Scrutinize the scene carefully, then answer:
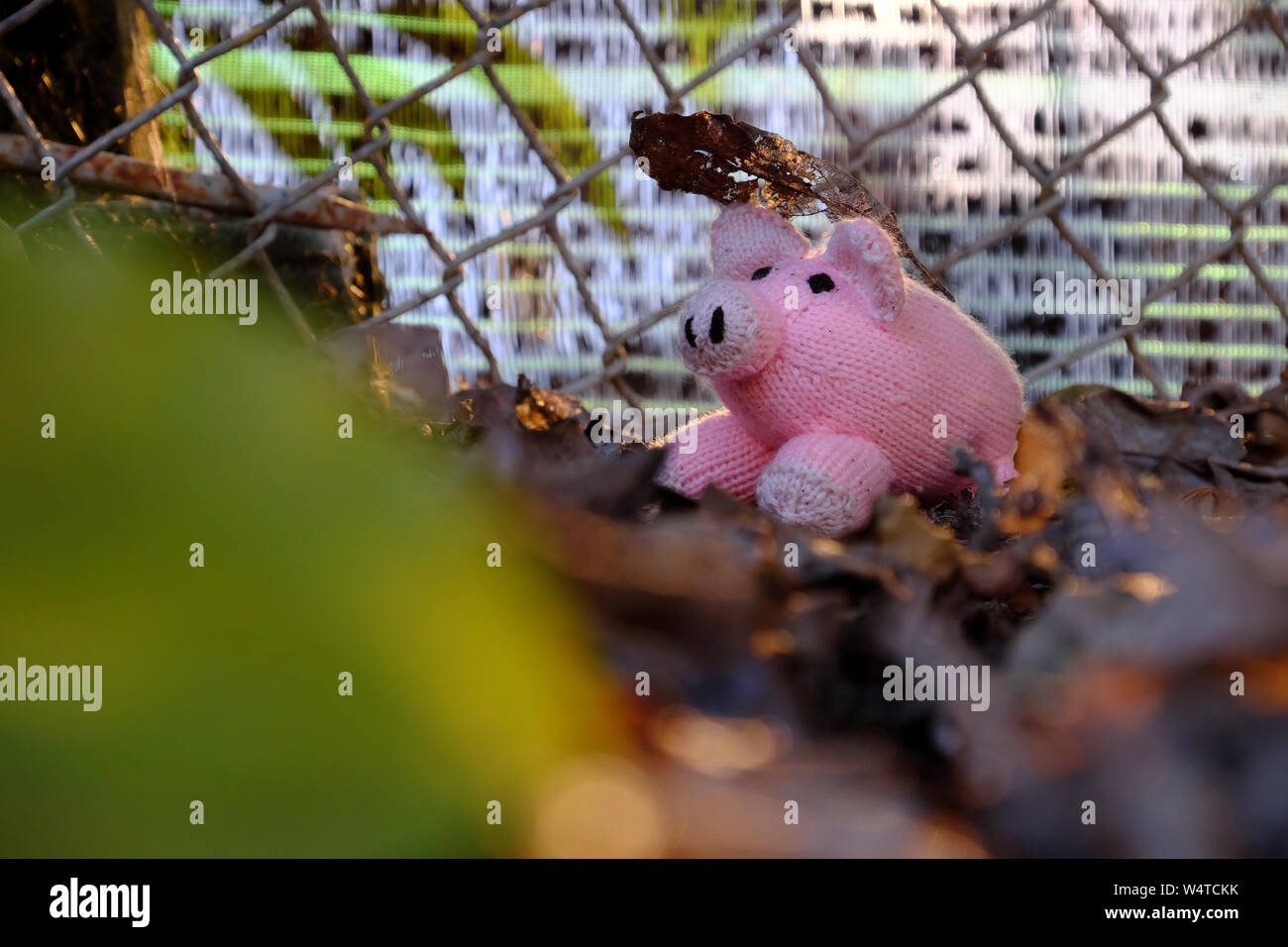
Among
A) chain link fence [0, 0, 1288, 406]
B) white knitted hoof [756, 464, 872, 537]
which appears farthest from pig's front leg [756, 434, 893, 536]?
chain link fence [0, 0, 1288, 406]

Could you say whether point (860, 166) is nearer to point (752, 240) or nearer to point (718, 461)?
point (752, 240)

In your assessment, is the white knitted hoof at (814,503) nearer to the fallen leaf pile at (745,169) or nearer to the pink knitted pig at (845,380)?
the pink knitted pig at (845,380)

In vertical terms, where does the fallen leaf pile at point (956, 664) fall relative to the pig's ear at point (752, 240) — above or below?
below

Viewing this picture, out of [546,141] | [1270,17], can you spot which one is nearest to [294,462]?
[546,141]

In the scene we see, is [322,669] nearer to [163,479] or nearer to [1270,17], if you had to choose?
[163,479]

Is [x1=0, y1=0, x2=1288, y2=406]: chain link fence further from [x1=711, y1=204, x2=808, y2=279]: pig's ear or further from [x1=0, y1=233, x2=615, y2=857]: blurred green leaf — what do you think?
[x1=0, y1=233, x2=615, y2=857]: blurred green leaf

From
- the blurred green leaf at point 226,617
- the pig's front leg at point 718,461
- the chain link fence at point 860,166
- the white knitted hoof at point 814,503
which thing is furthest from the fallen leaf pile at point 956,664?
the chain link fence at point 860,166
